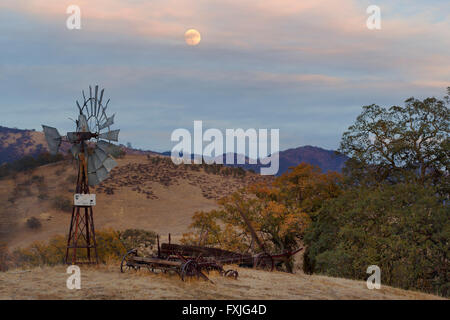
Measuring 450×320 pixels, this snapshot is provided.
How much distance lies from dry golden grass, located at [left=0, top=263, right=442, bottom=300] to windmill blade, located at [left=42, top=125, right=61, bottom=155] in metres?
4.81

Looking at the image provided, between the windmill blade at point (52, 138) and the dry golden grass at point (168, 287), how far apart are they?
15.8 ft

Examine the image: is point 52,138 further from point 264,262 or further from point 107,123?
point 264,262

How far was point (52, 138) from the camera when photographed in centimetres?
2077

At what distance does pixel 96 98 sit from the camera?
21109 millimetres

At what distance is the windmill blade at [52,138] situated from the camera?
2059 cm

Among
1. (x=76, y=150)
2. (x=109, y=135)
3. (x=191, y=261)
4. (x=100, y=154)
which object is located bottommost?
(x=191, y=261)

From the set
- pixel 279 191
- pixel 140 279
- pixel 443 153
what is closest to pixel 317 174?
pixel 279 191

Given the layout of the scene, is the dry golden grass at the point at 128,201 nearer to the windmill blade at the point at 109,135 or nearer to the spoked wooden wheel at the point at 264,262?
the windmill blade at the point at 109,135

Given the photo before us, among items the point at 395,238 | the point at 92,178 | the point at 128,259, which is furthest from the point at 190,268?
the point at 395,238

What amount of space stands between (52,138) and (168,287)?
9.06 meters

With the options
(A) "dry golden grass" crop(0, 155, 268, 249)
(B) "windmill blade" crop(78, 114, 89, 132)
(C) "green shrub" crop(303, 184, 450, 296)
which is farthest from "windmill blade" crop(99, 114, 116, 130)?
(A) "dry golden grass" crop(0, 155, 268, 249)

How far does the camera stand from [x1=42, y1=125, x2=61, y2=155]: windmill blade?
20.6 m

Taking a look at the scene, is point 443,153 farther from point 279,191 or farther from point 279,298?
point 279,298

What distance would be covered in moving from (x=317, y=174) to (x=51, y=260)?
1721 centimetres
